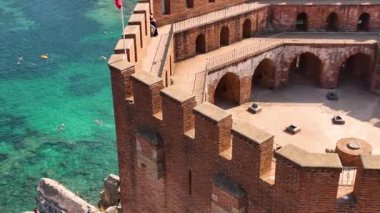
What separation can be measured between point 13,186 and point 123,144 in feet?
93.3

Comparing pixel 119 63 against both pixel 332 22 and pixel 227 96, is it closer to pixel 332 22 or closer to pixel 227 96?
pixel 227 96

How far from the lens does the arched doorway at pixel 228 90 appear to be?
29.4m

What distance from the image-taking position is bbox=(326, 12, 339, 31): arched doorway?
32.2m

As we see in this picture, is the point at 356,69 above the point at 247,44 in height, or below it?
below

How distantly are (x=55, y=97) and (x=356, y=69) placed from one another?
33188 mm

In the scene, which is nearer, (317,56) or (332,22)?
(317,56)

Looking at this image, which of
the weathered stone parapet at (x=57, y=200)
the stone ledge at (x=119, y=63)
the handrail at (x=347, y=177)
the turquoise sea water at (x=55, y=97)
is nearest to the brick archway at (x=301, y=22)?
the handrail at (x=347, y=177)

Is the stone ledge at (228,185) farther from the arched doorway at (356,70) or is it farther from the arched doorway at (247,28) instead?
the arched doorway at (356,70)

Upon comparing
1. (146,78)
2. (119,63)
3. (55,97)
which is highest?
(119,63)

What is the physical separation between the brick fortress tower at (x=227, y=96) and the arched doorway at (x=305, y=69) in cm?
8

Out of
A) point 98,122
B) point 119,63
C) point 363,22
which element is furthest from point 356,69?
point 98,122

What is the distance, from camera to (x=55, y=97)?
5556cm

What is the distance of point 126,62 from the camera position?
16734 millimetres

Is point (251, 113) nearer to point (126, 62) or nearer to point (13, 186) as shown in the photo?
point (126, 62)
